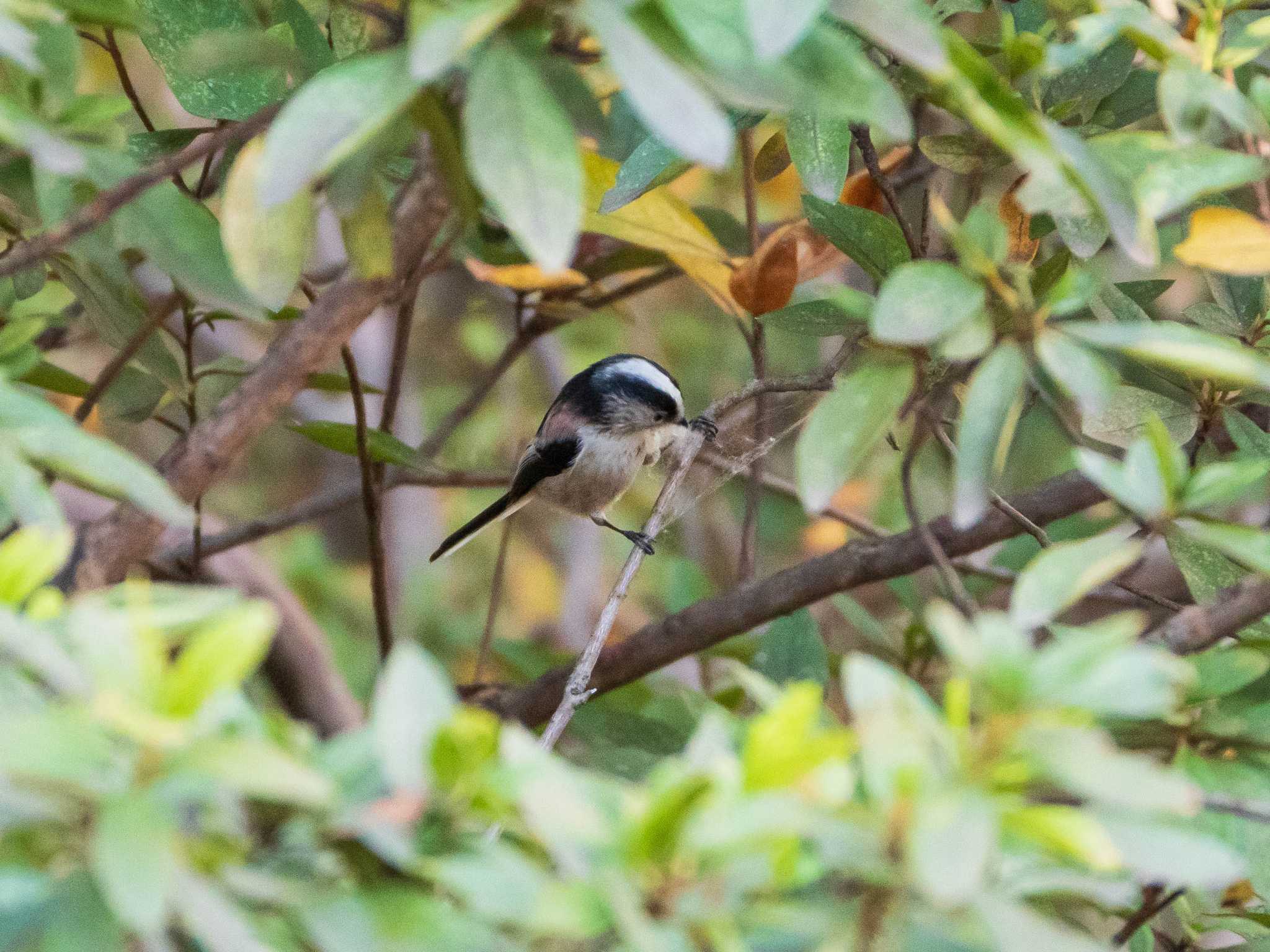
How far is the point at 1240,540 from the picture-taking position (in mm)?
731

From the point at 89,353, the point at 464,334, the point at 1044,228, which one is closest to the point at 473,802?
the point at 1044,228

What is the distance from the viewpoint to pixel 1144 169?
2.74ft

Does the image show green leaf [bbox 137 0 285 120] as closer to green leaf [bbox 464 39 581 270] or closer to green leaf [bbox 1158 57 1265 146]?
green leaf [bbox 464 39 581 270]

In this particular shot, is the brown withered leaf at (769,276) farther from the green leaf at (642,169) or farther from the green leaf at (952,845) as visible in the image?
the green leaf at (952,845)

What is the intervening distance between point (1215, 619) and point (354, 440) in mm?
940

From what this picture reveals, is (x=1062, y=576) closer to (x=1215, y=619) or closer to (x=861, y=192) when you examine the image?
(x=1215, y=619)

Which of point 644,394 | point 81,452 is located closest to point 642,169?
point 81,452

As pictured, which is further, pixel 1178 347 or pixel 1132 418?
pixel 1132 418

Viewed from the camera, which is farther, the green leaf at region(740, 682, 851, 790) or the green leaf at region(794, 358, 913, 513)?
the green leaf at region(794, 358, 913, 513)

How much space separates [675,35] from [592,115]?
0.39 feet

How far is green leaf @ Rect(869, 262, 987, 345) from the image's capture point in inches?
28.4

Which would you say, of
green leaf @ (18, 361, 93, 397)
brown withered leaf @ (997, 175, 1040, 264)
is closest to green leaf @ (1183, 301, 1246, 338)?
brown withered leaf @ (997, 175, 1040, 264)

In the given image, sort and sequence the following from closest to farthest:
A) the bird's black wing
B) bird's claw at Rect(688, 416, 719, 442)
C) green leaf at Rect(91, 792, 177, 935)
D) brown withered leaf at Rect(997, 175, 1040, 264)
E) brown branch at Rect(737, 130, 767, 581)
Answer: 1. green leaf at Rect(91, 792, 177, 935)
2. brown withered leaf at Rect(997, 175, 1040, 264)
3. brown branch at Rect(737, 130, 767, 581)
4. bird's claw at Rect(688, 416, 719, 442)
5. the bird's black wing

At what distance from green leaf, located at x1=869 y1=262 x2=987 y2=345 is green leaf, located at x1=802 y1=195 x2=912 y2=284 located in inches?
14.2
